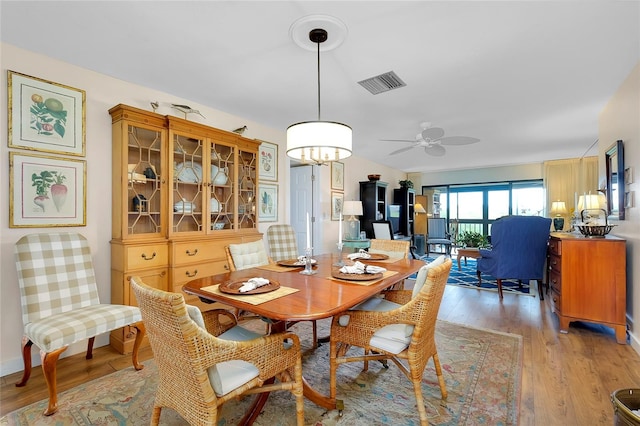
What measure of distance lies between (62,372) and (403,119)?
407cm

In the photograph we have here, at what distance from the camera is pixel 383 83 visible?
2.75 m

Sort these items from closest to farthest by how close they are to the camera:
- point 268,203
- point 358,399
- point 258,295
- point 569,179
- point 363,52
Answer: point 258,295 < point 358,399 < point 363,52 < point 268,203 < point 569,179

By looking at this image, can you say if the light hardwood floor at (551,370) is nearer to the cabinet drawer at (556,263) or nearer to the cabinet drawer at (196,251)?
the cabinet drawer at (556,263)

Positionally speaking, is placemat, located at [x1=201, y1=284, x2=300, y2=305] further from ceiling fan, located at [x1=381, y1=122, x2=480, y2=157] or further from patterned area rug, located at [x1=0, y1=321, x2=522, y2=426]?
ceiling fan, located at [x1=381, y1=122, x2=480, y2=157]

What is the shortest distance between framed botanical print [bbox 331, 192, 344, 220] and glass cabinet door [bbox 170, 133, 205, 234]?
2.74 metres

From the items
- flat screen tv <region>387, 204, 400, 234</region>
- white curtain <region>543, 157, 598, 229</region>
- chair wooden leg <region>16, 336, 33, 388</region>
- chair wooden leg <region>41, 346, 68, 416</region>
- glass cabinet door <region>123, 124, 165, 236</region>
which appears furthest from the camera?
flat screen tv <region>387, 204, 400, 234</region>

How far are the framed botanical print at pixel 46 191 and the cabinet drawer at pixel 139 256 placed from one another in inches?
15.2

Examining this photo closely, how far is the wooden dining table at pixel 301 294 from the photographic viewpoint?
135 cm

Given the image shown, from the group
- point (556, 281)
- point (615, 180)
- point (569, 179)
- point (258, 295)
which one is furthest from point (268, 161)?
point (569, 179)

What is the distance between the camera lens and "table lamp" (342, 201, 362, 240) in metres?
5.18

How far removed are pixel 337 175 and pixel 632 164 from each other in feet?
12.4

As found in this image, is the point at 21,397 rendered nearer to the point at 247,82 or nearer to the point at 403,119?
the point at 247,82

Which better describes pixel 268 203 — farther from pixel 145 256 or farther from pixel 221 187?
pixel 145 256

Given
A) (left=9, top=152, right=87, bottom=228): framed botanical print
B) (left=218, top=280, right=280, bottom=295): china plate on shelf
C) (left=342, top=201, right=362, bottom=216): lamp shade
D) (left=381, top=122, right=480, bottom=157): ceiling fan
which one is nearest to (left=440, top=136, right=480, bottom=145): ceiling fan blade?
(left=381, top=122, right=480, bottom=157): ceiling fan
